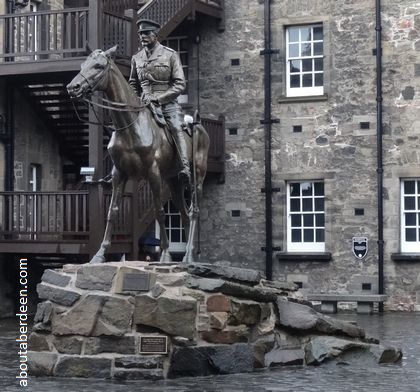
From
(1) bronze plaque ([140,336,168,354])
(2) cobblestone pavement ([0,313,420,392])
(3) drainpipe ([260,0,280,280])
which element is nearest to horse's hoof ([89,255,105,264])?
(1) bronze plaque ([140,336,168,354])

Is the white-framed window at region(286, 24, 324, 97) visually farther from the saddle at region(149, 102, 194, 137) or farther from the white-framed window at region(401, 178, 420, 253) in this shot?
the saddle at region(149, 102, 194, 137)

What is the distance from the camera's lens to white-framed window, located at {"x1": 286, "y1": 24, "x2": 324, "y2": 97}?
26109 millimetres

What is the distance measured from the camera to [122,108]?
13.6 meters

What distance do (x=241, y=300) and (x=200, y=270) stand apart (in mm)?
644

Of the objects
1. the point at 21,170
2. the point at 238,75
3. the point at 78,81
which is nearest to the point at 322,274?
the point at 238,75

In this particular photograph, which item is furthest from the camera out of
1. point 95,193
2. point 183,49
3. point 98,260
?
point 183,49

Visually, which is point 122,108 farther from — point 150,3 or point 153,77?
point 150,3

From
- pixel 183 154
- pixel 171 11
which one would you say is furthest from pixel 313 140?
pixel 183 154

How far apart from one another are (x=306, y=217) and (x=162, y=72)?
1235cm

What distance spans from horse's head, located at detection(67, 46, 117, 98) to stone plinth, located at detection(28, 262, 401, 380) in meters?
2.04

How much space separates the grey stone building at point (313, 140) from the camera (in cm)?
2511

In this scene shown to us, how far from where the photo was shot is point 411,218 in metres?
25.1

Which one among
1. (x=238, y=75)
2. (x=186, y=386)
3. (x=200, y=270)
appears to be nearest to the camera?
(x=186, y=386)

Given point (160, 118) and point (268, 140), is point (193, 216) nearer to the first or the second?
point (160, 118)
